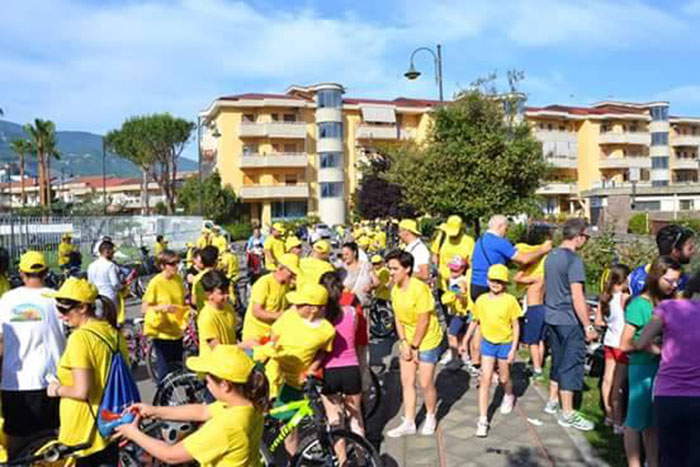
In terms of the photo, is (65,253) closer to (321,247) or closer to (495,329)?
(321,247)

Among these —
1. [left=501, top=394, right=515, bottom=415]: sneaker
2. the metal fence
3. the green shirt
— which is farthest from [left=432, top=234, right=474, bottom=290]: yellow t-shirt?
the metal fence

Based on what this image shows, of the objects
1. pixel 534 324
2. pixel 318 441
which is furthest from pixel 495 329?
pixel 318 441

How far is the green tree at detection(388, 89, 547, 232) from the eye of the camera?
63.3ft

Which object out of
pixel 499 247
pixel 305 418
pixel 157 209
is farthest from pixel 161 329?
pixel 157 209

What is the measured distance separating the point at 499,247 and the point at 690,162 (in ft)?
253

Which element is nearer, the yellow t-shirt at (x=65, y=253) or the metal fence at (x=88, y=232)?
the yellow t-shirt at (x=65, y=253)

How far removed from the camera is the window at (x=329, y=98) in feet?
190

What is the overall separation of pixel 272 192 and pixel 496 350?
169 ft

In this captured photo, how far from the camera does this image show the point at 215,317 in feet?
17.0

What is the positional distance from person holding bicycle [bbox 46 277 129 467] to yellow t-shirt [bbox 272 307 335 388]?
118cm

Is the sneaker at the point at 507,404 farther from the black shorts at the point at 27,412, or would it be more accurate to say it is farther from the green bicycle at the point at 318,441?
the black shorts at the point at 27,412

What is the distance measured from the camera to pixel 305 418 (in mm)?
4250

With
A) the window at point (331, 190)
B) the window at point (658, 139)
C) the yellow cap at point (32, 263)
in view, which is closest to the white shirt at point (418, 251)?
the yellow cap at point (32, 263)

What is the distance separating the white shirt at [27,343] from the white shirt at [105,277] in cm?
408
